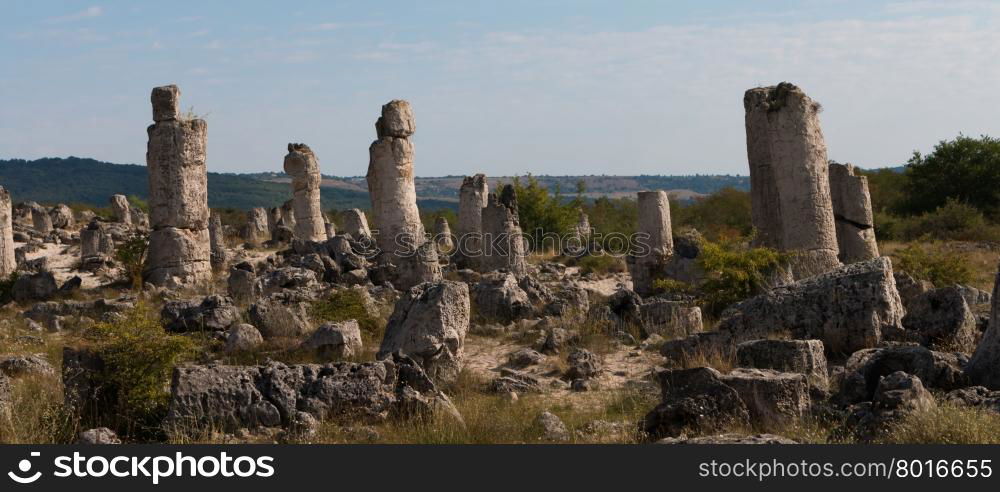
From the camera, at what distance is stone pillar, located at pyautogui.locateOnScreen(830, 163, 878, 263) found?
1844 cm

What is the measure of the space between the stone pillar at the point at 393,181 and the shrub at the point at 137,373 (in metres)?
12.9

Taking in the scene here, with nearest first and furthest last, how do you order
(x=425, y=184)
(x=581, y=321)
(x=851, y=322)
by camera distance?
(x=851, y=322)
(x=581, y=321)
(x=425, y=184)

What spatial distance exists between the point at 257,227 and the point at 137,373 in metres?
30.4

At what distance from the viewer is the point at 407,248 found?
21906 mm

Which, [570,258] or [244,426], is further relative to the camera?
[570,258]

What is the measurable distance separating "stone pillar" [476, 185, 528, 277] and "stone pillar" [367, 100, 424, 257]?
175 cm

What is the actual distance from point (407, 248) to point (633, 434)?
1439cm

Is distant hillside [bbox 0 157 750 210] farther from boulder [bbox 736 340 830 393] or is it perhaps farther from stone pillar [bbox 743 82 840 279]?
boulder [bbox 736 340 830 393]

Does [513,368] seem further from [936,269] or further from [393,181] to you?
[393,181]

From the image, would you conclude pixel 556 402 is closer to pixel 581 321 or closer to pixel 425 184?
pixel 581 321

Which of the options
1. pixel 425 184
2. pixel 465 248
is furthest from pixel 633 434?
pixel 425 184

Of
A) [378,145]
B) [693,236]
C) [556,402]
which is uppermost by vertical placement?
[378,145]

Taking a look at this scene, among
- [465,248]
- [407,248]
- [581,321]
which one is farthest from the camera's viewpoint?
[465,248]

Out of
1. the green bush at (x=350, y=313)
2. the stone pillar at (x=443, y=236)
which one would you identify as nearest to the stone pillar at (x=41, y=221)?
the stone pillar at (x=443, y=236)
